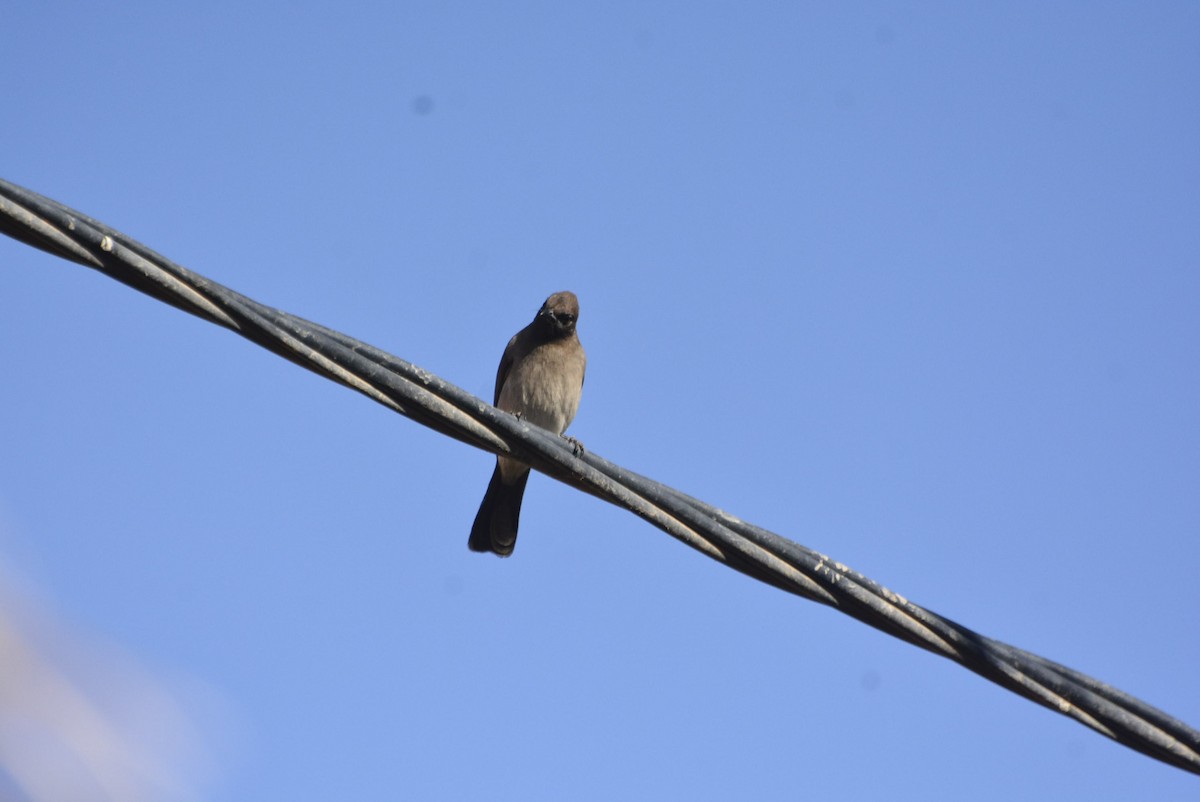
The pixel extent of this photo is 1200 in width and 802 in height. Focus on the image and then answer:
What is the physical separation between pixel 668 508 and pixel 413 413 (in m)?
0.74

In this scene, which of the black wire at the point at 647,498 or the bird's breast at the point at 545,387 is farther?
the bird's breast at the point at 545,387

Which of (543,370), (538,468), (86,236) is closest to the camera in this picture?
(86,236)

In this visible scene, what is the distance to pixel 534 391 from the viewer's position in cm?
891

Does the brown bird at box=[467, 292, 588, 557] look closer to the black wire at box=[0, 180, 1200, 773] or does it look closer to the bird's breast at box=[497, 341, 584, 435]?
the bird's breast at box=[497, 341, 584, 435]

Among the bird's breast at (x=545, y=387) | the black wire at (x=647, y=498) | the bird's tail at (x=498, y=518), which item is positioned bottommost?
the black wire at (x=647, y=498)

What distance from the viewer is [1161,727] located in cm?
332

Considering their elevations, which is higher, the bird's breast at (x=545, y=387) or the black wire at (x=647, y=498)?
the bird's breast at (x=545, y=387)

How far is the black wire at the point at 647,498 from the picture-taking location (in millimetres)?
3215

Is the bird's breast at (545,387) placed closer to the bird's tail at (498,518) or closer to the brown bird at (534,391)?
the brown bird at (534,391)

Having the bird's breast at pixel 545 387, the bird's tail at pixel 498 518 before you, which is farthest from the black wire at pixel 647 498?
the bird's tail at pixel 498 518

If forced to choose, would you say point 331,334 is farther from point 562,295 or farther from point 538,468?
point 562,295

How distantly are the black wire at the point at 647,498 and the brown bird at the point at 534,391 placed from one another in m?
5.32

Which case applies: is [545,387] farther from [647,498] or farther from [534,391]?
[647,498]

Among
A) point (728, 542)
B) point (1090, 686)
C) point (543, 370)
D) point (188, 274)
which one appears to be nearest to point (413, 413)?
point (188, 274)
